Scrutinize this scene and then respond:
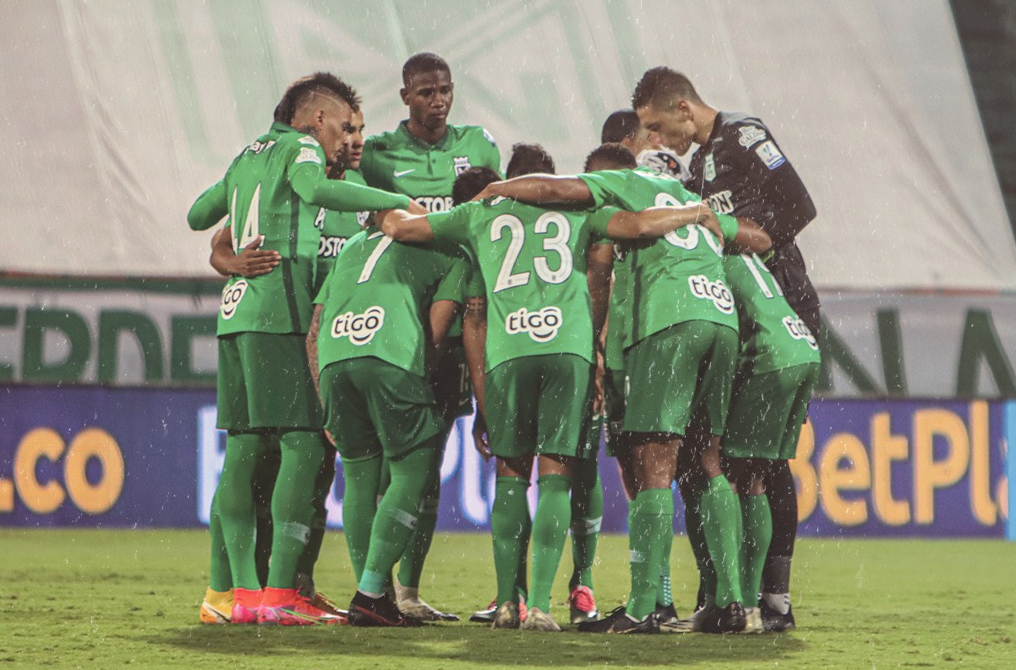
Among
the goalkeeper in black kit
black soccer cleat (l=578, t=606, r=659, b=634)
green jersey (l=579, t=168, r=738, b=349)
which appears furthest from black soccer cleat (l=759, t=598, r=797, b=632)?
green jersey (l=579, t=168, r=738, b=349)

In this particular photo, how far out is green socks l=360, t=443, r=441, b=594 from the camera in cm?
448

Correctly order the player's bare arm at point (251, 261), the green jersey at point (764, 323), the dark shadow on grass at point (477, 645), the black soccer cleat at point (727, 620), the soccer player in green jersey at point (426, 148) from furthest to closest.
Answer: the soccer player in green jersey at point (426, 148), the player's bare arm at point (251, 261), the green jersey at point (764, 323), the black soccer cleat at point (727, 620), the dark shadow on grass at point (477, 645)

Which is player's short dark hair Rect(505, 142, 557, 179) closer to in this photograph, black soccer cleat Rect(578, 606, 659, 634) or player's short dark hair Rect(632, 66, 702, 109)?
player's short dark hair Rect(632, 66, 702, 109)

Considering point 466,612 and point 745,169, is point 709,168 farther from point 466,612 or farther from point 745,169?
point 466,612

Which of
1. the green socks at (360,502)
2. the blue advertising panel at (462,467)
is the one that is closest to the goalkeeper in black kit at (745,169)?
the green socks at (360,502)

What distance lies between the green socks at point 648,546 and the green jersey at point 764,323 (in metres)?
0.59

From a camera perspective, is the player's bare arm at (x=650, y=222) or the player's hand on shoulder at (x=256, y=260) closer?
the player's bare arm at (x=650, y=222)

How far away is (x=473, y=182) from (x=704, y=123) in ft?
2.80

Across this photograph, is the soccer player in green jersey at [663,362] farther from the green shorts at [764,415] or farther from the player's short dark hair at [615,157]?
the player's short dark hair at [615,157]

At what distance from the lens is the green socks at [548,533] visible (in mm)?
4355

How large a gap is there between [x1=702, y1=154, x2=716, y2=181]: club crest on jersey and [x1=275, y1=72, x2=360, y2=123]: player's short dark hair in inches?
49.3

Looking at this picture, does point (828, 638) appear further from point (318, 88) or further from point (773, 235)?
point (318, 88)

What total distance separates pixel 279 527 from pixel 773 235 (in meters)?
1.92

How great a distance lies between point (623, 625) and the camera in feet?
14.3
